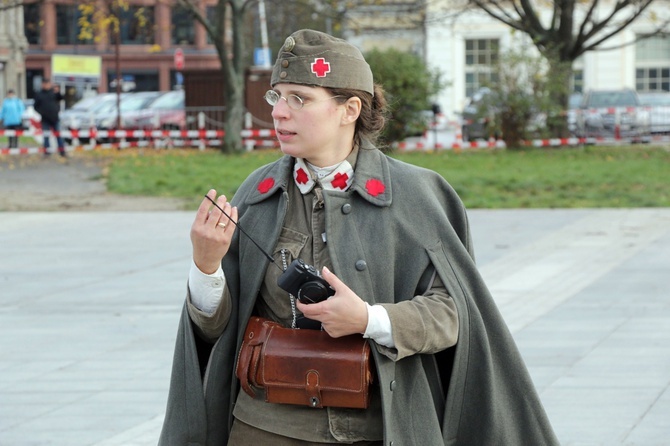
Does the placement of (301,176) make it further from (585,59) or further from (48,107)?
(585,59)

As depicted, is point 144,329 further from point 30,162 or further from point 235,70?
point 235,70

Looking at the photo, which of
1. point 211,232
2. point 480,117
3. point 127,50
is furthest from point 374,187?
point 127,50

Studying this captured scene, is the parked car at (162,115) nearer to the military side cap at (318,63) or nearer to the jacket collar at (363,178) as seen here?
the jacket collar at (363,178)

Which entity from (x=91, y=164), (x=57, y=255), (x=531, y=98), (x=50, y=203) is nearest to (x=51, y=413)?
(x=57, y=255)

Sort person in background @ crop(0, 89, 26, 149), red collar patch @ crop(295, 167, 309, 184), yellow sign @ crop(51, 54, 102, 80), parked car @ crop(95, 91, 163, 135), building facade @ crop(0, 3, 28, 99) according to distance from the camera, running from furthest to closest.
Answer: building facade @ crop(0, 3, 28, 99) < yellow sign @ crop(51, 54, 102, 80) < parked car @ crop(95, 91, 163, 135) < person in background @ crop(0, 89, 26, 149) < red collar patch @ crop(295, 167, 309, 184)

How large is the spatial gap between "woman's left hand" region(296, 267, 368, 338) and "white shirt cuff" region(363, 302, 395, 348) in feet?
0.12

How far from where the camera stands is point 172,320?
8.32 m

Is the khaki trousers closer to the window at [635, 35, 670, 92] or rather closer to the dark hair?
the dark hair

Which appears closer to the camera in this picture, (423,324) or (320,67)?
(423,324)

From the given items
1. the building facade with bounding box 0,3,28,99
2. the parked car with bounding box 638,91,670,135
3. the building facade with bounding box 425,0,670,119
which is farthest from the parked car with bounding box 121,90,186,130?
the building facade with bounding box 0,3,28,99

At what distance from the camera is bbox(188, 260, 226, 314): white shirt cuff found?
290 cm

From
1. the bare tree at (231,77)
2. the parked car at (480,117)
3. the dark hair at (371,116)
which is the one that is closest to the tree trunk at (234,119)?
the bare tree at (231,77)

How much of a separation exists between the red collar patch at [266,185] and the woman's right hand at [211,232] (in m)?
0.19

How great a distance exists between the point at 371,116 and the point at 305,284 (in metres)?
0.58
